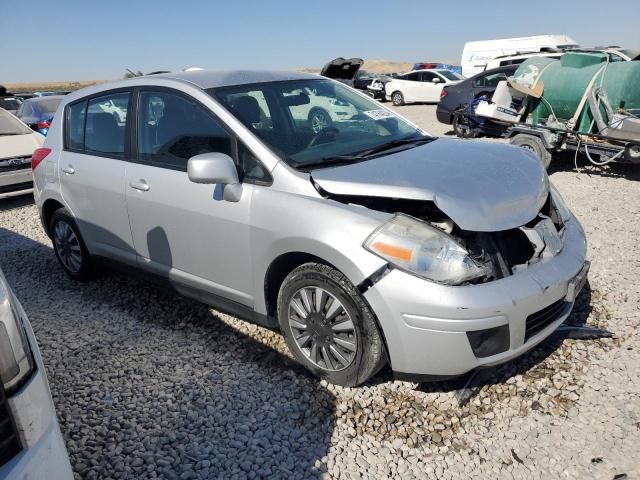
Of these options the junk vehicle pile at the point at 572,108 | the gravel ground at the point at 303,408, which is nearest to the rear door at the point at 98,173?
the gravel ground at the point at 303,408

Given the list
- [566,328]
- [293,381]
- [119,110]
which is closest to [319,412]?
[293,381]

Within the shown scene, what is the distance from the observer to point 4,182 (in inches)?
307

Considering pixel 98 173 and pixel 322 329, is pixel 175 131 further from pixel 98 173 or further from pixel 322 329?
pixel 322 329

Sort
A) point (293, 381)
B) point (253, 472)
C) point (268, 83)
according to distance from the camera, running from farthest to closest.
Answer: point (268, 83) → point (293, 381) → point (253, 472)

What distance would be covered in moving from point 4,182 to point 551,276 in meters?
7.98

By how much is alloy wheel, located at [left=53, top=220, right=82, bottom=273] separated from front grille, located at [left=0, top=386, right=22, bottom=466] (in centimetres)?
336

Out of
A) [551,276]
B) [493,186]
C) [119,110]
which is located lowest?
[551,276]

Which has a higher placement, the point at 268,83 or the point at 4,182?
the point at 268,83

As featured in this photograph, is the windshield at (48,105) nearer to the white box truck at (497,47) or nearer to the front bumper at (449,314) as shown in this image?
the front bumper at (449,314)

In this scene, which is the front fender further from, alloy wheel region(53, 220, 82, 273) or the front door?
alloy wheel region(53, 220, 82, 273)

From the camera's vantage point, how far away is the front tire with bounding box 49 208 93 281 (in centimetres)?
445

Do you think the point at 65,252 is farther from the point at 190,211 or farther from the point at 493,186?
the point at 493,186

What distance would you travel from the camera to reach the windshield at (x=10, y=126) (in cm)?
866

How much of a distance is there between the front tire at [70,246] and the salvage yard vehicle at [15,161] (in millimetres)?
3900
